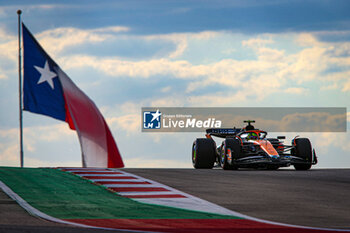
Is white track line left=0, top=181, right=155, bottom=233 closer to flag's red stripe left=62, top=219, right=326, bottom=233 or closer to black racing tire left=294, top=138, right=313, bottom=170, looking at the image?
flag's red stripe left=62, top=219, right=326, bottom=233

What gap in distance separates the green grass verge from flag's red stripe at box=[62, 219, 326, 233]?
0.52 m

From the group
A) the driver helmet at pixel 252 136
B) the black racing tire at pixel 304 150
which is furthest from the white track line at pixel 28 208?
the black racing tire at pixel 304 150

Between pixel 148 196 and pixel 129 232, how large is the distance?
5370 millimetres

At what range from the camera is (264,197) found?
14391 millimetres

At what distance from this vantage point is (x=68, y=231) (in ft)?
29.3

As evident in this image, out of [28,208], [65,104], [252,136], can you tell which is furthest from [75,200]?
[65,104]

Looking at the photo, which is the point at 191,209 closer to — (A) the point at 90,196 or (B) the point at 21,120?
(A) the point at 90,196

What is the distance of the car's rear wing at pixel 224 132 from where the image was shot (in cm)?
2417

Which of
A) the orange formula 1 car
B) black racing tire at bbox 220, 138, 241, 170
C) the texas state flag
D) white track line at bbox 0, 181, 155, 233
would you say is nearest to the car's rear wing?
the orange formula 1 car

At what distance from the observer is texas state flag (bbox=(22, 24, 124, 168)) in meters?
26.4

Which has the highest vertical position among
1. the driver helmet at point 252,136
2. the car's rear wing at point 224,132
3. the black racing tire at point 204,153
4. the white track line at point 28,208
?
the car's rear wing at point 224,132

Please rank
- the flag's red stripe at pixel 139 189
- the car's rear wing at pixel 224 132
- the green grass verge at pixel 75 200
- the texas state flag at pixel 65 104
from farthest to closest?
the texas state flag at pixel 65 104
the car's rear wing at pixel 224 132
the flag's red stripe at pixel 139 189
the green grass verge at pixel 75 200

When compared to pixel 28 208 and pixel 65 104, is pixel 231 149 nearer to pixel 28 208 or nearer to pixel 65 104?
pixel 65 104

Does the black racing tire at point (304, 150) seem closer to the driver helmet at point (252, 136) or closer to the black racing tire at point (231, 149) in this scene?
the driver helmet at point (252, 136)
